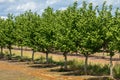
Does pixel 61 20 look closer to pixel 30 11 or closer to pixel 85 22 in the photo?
pixel 85 22

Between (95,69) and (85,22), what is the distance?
8.74 m

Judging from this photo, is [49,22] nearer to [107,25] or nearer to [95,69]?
[95,69]

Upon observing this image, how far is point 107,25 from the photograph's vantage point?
114 feet

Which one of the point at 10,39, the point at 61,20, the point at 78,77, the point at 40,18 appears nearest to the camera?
the point at 78,77

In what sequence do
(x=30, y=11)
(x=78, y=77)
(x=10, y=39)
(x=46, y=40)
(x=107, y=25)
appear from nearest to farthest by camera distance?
(x=107, y=25)
(x=78, y=77)
(x=46, y=40)
(x=30, y=11)
(x=10, y=39)

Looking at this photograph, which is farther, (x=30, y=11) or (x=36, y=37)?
(x=30, y=11)

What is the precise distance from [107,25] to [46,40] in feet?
47.2

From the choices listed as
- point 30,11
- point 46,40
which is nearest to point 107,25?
point 46,40

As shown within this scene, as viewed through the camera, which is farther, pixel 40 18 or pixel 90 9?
pixel 40 18

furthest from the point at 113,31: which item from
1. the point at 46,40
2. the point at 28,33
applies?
the point at 28,33

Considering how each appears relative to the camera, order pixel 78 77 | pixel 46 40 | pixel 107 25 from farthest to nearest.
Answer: pixel 46 40
pixel 78 77
pixel 107 25

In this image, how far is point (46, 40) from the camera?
47719mm

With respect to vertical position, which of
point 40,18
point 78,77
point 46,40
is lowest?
point 78,77

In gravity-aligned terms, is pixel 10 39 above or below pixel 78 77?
above
